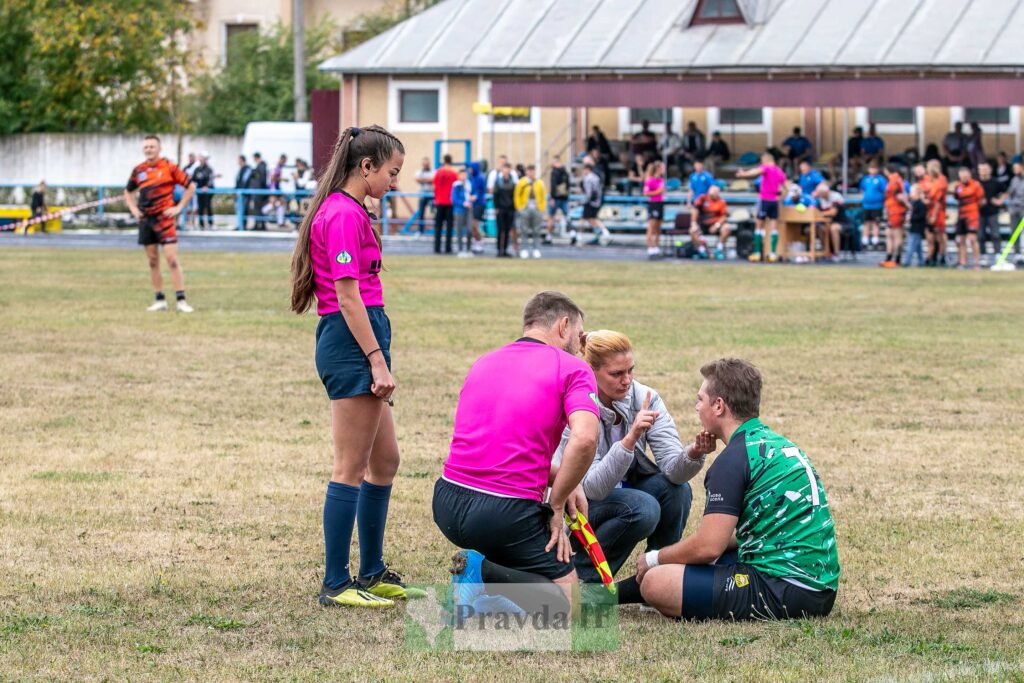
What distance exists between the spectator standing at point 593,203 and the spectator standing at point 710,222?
13.2 ft

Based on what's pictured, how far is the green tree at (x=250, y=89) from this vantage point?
178 ft

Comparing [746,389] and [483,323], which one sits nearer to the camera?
[746,389]


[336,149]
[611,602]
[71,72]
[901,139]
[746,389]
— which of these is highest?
[71,72]

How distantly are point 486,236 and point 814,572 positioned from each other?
3163 centimetres

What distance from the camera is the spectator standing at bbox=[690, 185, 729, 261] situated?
29.8 m

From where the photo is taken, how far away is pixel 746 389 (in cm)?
572

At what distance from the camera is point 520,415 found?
18.1ft

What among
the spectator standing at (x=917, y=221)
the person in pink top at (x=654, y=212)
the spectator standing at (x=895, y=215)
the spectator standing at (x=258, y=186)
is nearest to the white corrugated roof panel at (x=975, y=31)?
the spectator standing at (x=895, y=215)

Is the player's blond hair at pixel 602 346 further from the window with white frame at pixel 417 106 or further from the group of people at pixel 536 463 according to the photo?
the window with white frame at pixel 417 106

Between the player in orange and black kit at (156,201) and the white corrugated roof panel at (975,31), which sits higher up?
the white corrugated roof panel at (975,31)

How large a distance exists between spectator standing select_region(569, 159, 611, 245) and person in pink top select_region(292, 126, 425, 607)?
2774 centimetres

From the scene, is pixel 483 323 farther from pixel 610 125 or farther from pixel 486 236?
pixel 610 125

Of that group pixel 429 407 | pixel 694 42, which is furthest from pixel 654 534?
pixel 694 42

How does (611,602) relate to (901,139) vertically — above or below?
below
